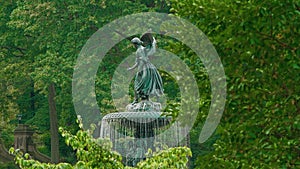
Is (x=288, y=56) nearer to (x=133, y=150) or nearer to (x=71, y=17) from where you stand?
(x=133, y=150)

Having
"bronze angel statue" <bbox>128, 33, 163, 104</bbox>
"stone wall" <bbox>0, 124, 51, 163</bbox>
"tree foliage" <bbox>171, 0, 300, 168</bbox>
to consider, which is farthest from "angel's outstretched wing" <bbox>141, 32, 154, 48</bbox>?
"stone wall" <bbox>0, 124, 51, 163</bbox>

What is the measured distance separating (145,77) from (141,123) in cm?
121

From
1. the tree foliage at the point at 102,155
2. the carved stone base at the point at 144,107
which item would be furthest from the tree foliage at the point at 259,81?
the carved stone base at the point at 144,107

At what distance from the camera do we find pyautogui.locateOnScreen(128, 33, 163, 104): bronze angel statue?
20.9 meters

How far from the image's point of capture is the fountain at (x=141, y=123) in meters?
20.4

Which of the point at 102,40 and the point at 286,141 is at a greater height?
the point at 102,40

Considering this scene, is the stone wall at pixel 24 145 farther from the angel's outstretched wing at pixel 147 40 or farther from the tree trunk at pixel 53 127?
the angel's outstretched wing at pixel 147 40

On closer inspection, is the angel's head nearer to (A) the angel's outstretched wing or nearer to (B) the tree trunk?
(A) the angel's outstretched wing

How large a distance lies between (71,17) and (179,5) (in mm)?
23613

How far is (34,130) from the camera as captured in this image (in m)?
39.9

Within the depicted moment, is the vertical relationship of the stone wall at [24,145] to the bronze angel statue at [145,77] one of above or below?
below

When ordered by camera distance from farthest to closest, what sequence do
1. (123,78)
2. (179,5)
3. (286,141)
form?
(123,78) < (179,5) < (286,141)

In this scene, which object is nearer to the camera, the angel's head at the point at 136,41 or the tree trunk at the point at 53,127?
the angel's head at the point at 136,41

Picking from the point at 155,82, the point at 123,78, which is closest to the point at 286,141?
the point at 155,82
